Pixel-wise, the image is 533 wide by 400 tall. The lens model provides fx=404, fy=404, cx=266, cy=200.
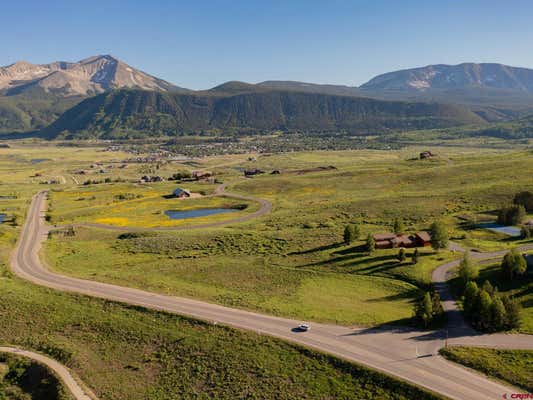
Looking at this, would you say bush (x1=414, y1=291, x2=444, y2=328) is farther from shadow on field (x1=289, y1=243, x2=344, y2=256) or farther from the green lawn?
shadow on field (x1=289, y1=243, x2=344, y2=256)

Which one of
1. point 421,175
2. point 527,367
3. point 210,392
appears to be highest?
point 421,175

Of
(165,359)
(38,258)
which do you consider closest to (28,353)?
(165,359)

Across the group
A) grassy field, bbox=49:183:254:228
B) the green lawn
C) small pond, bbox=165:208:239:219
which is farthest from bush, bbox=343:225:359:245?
small pond, bbox=165:208:239:219

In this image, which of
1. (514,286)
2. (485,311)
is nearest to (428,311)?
(485,311)

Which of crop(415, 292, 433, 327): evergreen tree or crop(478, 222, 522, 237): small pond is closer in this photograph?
crop(415, 292, 433, 327): evergreen tree

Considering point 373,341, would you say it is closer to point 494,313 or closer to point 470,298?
point 470,298

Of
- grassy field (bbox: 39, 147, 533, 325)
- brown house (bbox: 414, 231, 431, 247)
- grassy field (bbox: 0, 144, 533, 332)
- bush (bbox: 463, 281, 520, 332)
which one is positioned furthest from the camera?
brown house (bbox: 414, 231, 431, 247)

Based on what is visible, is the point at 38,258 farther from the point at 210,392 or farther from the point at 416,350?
the point at 416,350
